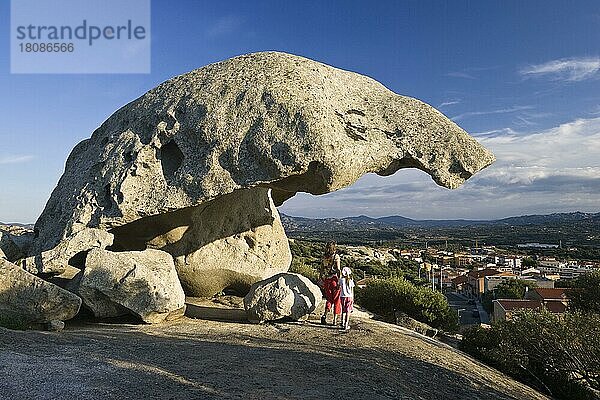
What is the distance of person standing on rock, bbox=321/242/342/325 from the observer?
42.7 feet

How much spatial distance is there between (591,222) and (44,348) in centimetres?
15902

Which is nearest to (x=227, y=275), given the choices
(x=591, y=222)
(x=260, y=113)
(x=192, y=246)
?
(x=192, y=246)

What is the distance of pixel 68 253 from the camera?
13.0m

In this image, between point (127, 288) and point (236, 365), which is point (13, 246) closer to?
point (127, 288)

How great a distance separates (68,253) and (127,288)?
2.04m

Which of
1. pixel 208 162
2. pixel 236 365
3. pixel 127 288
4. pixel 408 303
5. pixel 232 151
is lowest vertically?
pixel 408 303

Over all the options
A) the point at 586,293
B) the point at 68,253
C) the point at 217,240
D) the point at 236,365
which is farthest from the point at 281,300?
the point at 586,293

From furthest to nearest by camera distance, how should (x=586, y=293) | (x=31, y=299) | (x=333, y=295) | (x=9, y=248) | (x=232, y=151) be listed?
(x=586, y=293) < (x=9, y=248) < (x=333, y=295) < (x=232, y=151) < (x=31, y=299)

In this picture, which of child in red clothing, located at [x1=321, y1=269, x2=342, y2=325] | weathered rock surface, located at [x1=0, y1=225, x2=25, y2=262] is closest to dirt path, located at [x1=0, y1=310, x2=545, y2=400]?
child in red clothing, located at [x1=321, y1=269, x2=342, y2=325]

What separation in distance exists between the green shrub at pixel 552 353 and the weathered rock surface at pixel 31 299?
939 cm

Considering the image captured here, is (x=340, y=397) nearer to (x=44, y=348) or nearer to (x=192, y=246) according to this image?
(x=44, y=348)

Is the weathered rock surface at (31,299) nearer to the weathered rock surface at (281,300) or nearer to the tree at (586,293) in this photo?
the weathered rock surface at (281,300)

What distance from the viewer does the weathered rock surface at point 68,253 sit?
12.9 meters

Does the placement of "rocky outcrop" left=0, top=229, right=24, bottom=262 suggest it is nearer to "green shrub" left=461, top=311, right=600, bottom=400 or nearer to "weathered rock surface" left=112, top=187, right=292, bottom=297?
"weathered rock surface" left=112, top=187, right=292, bottom=297
